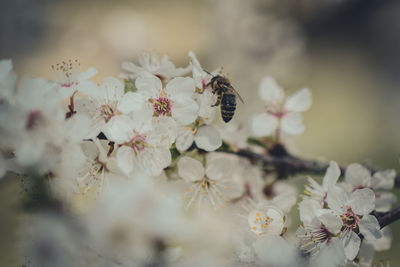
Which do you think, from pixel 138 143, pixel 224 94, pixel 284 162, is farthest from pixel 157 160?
pixel 284 162

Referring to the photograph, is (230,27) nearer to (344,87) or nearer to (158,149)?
(344,87)

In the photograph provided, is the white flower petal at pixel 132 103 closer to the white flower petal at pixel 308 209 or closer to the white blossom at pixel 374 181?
the white flower petal at pixel 308 209

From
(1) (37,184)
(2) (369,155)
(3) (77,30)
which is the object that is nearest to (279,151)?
(1) (37,184)

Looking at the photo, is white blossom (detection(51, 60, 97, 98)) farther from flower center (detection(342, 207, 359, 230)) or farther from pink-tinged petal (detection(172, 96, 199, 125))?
flower center (detection(342, 207, 359, 230))

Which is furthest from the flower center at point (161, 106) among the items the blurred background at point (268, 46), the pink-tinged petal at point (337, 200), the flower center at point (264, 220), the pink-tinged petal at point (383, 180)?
the blurred background at point (268, 46)

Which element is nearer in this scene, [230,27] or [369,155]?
[369,155]

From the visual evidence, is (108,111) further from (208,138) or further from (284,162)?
(284,162)
